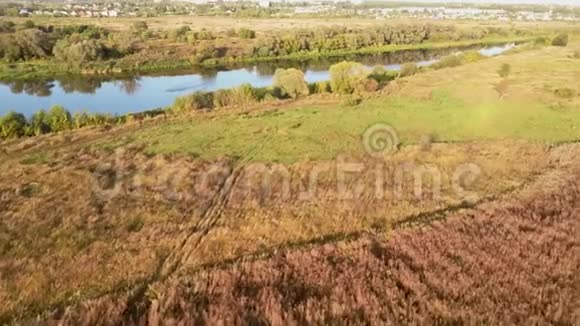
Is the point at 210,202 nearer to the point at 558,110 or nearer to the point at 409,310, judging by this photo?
the point at 409,310

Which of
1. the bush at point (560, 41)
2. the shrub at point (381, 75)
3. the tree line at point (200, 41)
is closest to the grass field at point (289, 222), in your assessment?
the shrub at point (381, 75)

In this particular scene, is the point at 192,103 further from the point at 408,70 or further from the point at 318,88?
the point at 408,70

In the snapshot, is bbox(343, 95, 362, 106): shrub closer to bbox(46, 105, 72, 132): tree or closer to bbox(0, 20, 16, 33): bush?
bbox(46, 105, 72, 132): tree

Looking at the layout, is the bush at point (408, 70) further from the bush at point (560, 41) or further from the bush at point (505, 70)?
the bush at point (560, 41)

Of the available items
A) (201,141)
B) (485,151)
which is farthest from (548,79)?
(201,141)

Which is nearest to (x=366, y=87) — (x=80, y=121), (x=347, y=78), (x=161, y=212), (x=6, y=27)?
(x=347, y=78)
